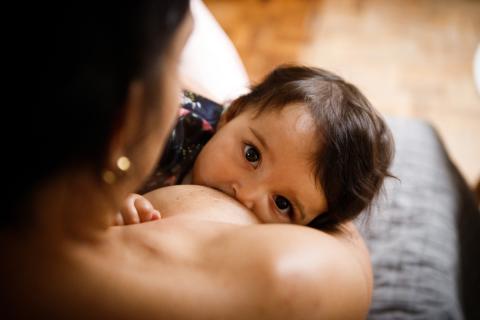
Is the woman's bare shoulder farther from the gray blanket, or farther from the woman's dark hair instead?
the gray blanket

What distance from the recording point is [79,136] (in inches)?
13.2

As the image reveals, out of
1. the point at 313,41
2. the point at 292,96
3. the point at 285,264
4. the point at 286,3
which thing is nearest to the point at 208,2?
the point at 286,3

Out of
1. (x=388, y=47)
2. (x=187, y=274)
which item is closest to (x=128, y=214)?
(x=187, y=274)

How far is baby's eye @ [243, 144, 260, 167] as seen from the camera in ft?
2.72

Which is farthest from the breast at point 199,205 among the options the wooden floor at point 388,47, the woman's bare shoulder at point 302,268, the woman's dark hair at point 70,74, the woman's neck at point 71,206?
the wooden floor at point 388,47

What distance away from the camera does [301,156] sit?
31.8 inches

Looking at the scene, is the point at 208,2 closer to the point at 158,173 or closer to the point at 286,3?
the point at 286,3

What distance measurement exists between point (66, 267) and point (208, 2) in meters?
2.97

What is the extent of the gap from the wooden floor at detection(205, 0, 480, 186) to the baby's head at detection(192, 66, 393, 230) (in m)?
1.37

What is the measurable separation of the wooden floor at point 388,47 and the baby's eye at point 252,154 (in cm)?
149

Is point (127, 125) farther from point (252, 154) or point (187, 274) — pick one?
point (252, 154)

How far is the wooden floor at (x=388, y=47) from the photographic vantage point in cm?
239

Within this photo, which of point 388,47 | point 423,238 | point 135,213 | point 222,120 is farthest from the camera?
point 388,47

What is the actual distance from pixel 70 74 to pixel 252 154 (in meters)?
0.54
